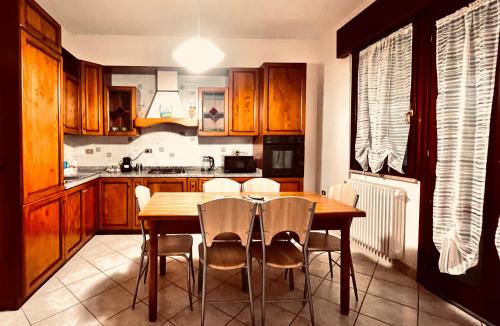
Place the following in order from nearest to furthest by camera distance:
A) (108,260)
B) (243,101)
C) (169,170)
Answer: (108,260) < (243,101) < (169,170)

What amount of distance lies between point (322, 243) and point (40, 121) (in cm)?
249

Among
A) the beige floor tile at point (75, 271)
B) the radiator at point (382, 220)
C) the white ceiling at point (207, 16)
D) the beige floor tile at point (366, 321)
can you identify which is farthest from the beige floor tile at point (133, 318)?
the white ceiling at point (207, 16)

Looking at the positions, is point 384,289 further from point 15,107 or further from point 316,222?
point 15,107

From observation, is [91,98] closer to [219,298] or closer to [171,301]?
[171,301]

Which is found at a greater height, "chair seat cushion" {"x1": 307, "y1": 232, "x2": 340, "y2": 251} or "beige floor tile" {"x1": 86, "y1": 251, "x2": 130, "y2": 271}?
"chair seat cushion" {"x1": 307, "y1": 232, "x2": 340, "y2": 251}

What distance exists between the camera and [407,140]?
2.55 meters

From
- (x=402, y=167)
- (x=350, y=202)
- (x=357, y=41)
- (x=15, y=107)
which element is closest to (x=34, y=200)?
(x=15, y=107)

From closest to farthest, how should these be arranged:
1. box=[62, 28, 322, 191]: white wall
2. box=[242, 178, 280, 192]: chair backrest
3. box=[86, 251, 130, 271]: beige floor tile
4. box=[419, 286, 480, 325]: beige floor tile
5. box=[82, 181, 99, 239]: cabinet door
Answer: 1. box=[419, 286, 480, 325]: beige floor tile
2. box=[86, 251, 130, 271]: beige floor tile
3. box=[242, 178, 280, 192]: chair backrest
4. box=[82, 181, 99, 239]: cabinet door
5. box=[62, 28, 322, 191]: white wall

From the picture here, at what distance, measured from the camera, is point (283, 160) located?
3.80m

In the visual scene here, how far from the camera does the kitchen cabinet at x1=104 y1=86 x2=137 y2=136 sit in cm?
384

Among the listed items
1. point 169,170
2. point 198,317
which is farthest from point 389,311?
point 169,170

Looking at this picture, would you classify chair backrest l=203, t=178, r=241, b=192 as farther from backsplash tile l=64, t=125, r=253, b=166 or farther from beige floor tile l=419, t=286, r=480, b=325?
beige floor tile l=419, t=286, r=480, b=325

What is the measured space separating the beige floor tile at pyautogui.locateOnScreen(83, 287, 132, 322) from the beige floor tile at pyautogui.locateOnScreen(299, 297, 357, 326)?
131 centimetres

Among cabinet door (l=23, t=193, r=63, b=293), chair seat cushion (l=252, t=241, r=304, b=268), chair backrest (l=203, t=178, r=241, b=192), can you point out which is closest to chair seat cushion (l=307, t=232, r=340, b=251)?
chair seat cushion (l=252, t=241, r=304, b=268)
